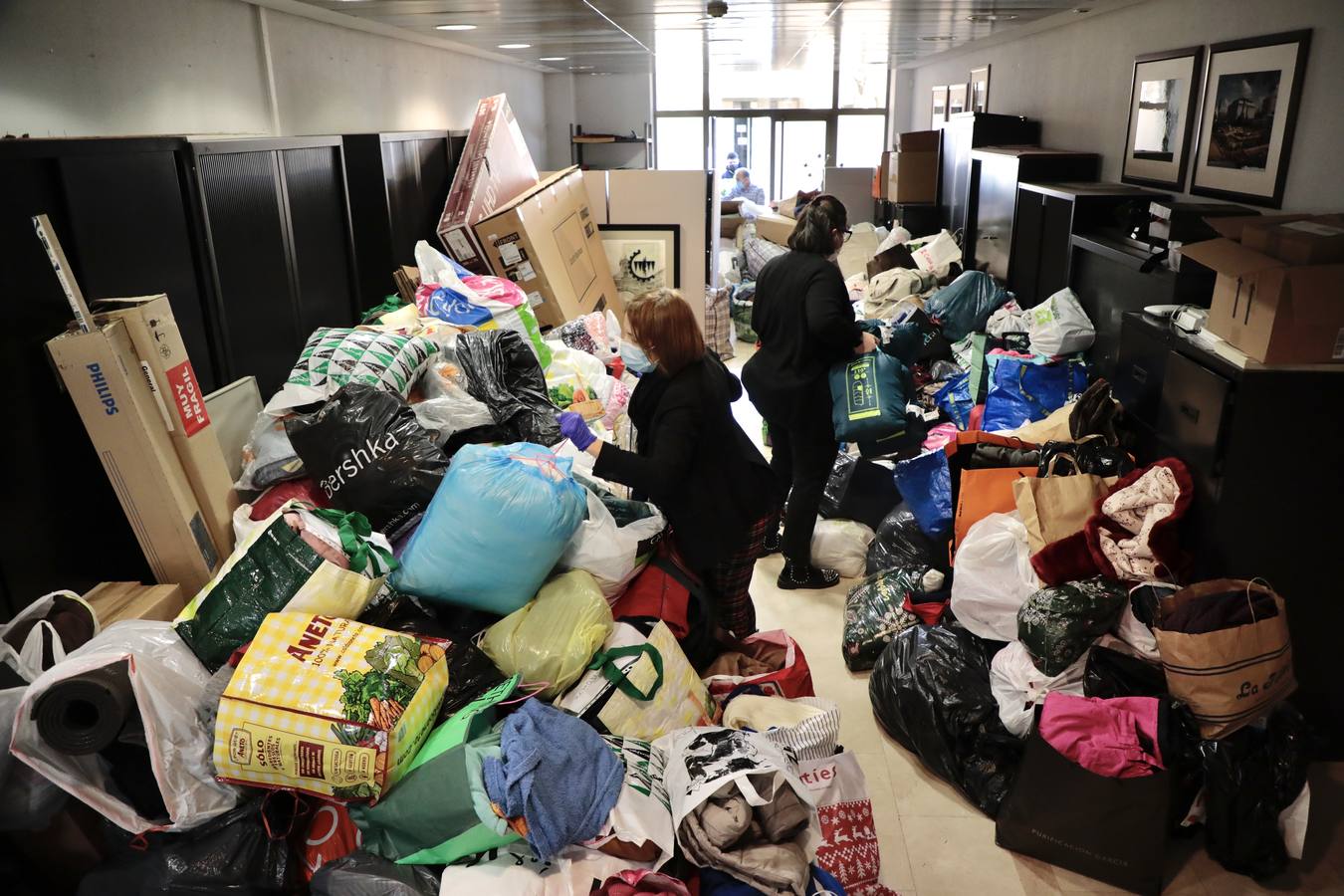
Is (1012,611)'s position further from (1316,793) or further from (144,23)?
(144,23)

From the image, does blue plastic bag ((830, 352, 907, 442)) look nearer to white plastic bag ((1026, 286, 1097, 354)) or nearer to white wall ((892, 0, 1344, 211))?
white plastic bag ((1026, 286, 1097, 354))

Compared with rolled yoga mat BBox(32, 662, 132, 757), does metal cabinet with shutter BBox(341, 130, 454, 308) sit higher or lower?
higher

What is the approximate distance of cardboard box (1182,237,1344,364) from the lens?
2.22 meters

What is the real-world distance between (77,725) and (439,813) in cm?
60

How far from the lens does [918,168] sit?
6.70 m

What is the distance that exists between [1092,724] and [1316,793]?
0.81 metres

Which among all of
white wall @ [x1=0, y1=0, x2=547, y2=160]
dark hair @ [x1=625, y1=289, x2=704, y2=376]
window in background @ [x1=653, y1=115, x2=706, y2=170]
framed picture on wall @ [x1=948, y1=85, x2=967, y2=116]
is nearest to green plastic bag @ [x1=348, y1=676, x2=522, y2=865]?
dark hair @ [x1=625, y1=289, x2=704, y2=376]

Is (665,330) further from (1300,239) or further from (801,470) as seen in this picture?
(1300,239)

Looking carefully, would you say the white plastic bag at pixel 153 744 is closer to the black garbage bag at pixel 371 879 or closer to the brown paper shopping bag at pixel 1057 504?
the black garbage bag at pixel 371 879

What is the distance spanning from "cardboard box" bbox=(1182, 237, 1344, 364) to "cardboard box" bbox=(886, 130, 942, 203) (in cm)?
450

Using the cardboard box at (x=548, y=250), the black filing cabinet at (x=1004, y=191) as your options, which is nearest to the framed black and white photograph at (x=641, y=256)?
the cardboard box at (x=548, y=250)

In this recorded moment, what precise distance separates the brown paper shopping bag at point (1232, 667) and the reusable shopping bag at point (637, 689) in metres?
1.13

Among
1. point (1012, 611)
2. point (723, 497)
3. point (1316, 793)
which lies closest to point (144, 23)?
point (723, 497)

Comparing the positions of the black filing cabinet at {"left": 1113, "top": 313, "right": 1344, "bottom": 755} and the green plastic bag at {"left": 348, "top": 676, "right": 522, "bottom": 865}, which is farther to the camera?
the black filing cabinet at {"left": 1113, "top": 313, "right": 1344, "bottom": 755}
